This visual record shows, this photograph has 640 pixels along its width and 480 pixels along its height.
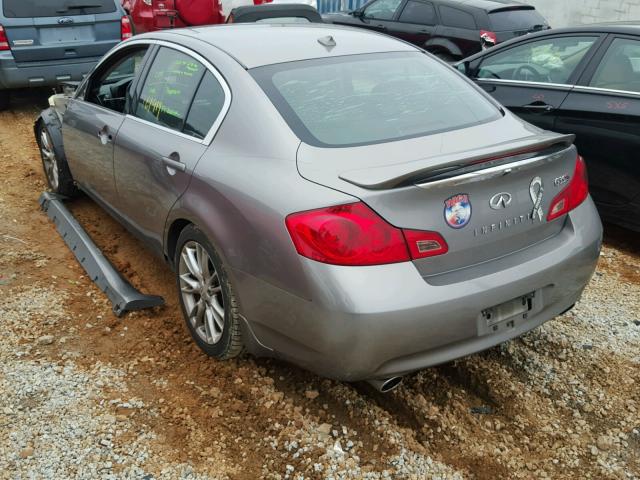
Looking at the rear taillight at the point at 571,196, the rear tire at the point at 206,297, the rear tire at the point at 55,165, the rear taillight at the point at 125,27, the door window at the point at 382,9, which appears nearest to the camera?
the rear taillight at the point at 571,196

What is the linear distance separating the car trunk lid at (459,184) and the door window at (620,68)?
6.84 feet

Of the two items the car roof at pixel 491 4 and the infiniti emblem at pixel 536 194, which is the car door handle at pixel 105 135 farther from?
the car roof at pixel 491 4

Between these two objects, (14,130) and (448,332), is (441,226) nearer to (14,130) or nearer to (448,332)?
(448,332)

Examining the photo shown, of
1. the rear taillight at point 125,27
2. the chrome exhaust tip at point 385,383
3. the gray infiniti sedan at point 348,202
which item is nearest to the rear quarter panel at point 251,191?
the gray infiniti sedan at point 348,202

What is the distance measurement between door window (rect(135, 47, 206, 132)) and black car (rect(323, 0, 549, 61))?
5.80 metres

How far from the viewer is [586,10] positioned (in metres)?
13.1

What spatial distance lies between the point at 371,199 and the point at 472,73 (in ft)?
12.0

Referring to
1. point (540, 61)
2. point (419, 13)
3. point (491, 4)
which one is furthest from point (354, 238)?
→ point (419, 13)

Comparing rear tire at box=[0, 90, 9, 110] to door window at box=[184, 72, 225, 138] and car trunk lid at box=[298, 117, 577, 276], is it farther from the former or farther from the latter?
car trunk lid at box=[298, 117, 577, 276]

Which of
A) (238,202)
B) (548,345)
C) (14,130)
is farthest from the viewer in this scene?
(14,130)

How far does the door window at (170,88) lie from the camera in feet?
11.1

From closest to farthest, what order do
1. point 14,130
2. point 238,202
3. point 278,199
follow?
point 278,199
point 238,202
point 14,130

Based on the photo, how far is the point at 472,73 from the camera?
5.64 m

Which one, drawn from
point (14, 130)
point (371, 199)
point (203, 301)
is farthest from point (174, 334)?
point (14, 130)
